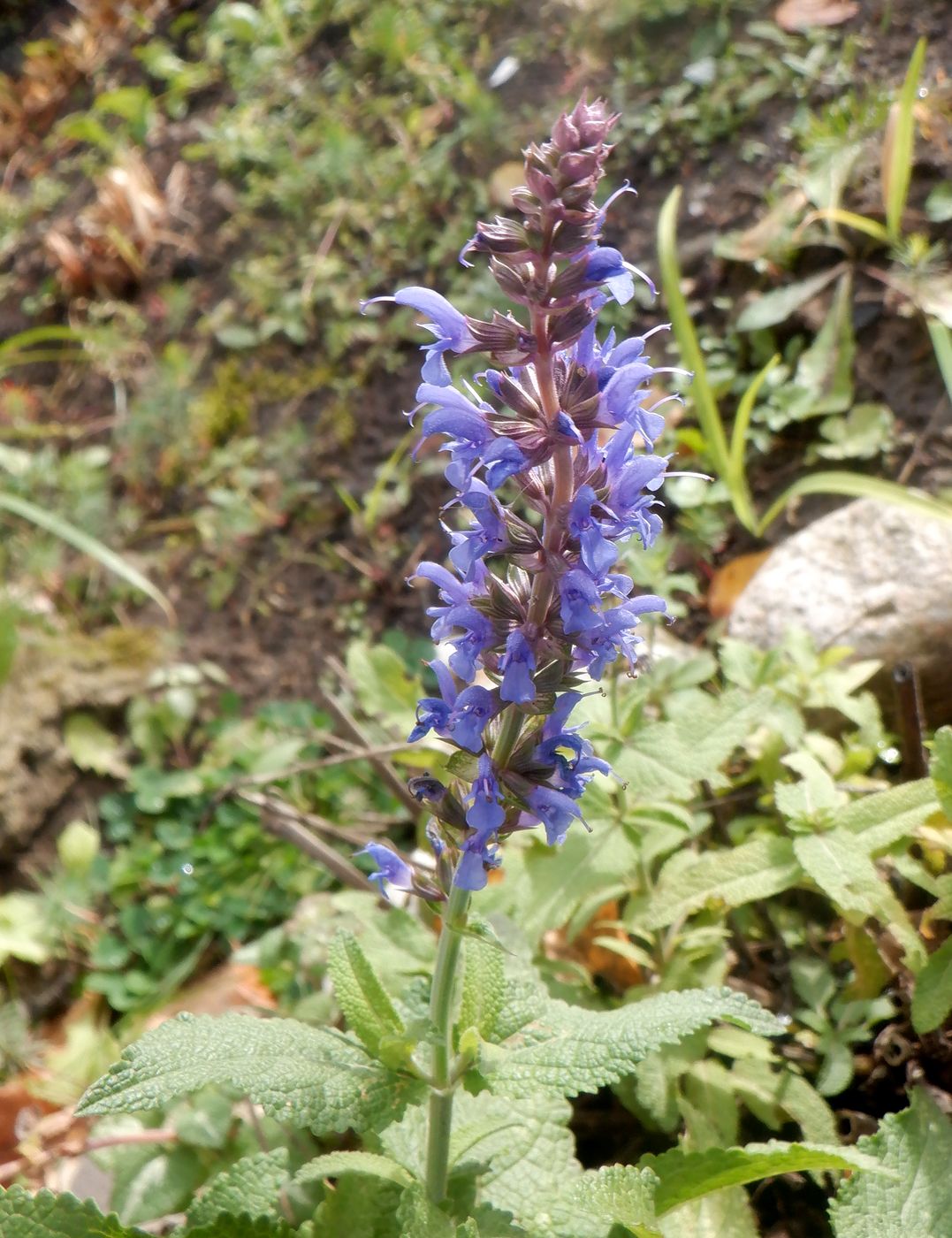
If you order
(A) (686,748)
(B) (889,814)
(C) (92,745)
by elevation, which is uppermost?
(A) (686,748)

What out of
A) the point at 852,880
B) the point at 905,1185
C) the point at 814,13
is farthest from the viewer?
the point at 814,13

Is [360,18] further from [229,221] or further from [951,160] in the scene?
[951,160]

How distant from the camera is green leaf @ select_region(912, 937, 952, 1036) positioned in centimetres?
175

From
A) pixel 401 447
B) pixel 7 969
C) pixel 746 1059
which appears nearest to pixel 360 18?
pixel 401 447

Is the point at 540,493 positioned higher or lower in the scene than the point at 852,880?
higher

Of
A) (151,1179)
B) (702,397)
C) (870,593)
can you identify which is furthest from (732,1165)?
(702,397)

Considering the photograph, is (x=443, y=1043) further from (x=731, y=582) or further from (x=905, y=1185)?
(x=731, y=582)

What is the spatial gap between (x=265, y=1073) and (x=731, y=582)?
7.20ft

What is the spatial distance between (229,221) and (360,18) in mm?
1533

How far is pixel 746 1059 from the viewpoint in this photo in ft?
6.63

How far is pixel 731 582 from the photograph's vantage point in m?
3.12

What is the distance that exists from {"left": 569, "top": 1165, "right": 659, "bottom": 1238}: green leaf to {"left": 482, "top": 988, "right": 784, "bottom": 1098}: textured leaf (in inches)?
5.2

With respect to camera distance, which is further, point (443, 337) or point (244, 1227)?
point (244, 1227)

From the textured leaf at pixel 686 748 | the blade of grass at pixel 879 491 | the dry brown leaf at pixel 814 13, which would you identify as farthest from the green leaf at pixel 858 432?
the dry brown leaf at pixel 814 13
